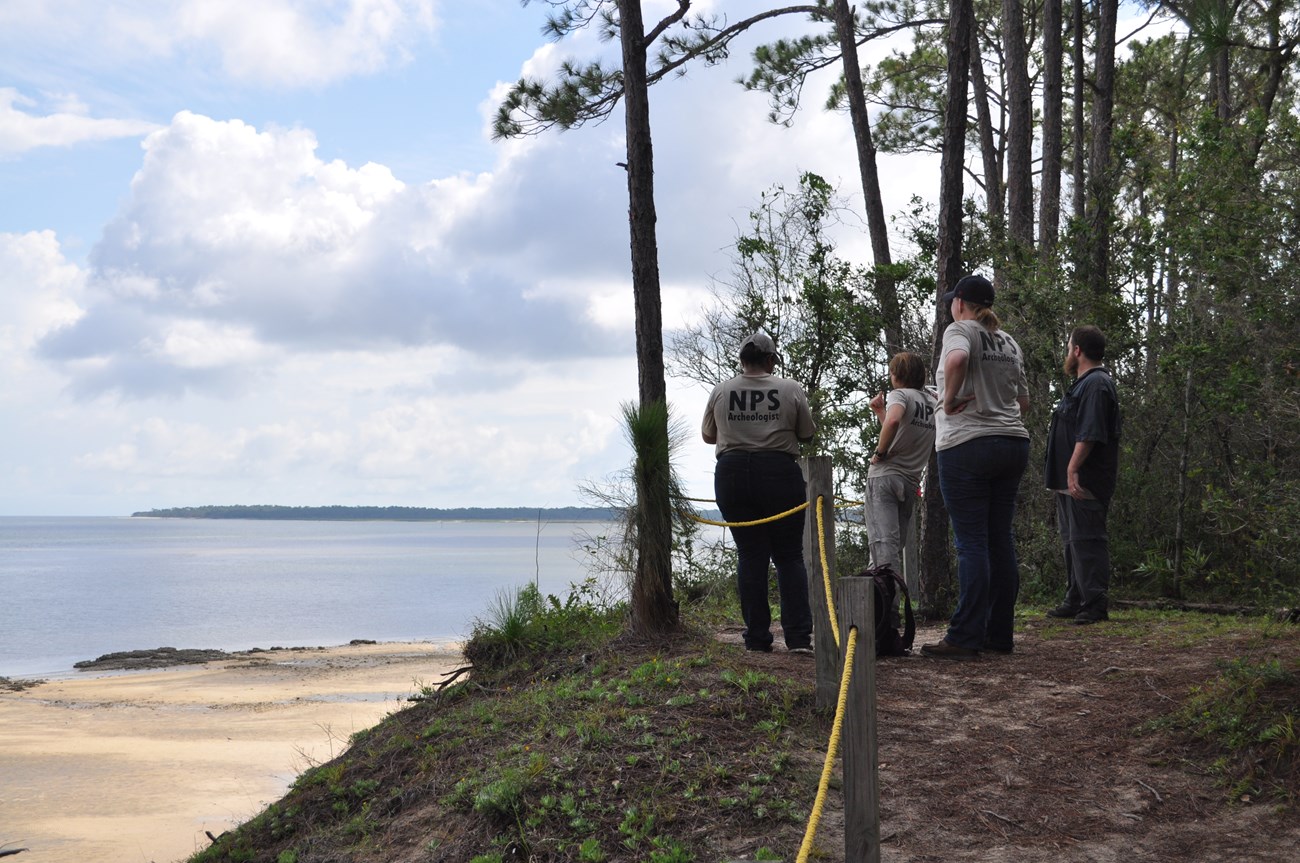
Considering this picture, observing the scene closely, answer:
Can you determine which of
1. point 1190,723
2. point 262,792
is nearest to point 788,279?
point 262,792

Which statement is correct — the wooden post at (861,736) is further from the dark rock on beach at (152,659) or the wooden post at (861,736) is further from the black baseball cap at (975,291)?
the dark rock on beach at (152,659)

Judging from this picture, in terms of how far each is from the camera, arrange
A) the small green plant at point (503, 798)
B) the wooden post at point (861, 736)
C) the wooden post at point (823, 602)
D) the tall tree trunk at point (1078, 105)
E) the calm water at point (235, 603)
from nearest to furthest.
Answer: the wooden post at point (861, 736) → the small green plant at point (503, 798) → the wooden post at point (823, 602) → the tall tree trunk at point (1078, 105) → the calm water at point (235, 603)

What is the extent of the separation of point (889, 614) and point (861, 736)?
3.12 metres

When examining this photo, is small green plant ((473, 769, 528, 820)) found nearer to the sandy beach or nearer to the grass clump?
the grass clump

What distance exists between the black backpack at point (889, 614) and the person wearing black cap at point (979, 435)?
1.17 feet

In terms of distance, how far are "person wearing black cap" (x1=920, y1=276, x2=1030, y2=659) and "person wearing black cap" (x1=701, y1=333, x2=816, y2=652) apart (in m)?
0.83

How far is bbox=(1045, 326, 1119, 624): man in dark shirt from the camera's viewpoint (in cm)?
759

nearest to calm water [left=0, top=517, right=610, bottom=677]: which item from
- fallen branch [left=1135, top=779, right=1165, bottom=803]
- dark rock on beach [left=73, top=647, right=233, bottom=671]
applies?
dark rock on beach [left=73, top=647, right=233, bottom=671]

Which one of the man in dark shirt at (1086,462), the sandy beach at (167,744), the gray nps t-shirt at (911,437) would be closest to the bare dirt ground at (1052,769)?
the gray nps t-shirt at (911,437)

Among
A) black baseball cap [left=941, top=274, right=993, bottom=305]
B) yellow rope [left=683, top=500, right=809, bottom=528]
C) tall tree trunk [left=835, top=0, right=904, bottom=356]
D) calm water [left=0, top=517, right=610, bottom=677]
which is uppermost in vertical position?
tall tree trunk [left=835, top=0, right=904, bottom=356]

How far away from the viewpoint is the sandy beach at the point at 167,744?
9.75 meters

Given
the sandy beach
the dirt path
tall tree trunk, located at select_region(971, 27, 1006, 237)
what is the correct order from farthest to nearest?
tall tree trunk, located at select_region(971, 27, 1006, 237) < the sandy beach < the dirt path

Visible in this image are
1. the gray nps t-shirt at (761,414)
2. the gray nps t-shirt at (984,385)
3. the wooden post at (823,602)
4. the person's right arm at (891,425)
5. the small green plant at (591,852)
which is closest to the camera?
the small green plant at (591,852)

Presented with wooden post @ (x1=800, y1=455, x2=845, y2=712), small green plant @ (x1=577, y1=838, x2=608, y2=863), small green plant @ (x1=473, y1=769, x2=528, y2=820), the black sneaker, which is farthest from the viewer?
the black sneaker
